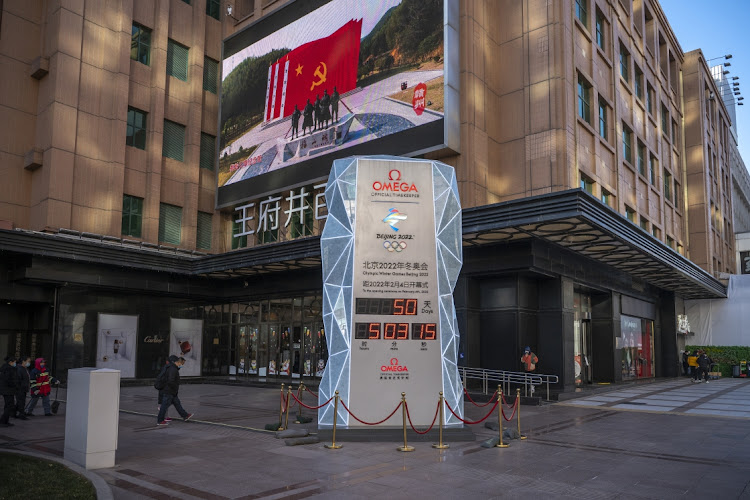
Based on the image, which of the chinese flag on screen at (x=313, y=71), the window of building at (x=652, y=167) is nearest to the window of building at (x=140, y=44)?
the chinese flag on screen at (x=313, y=71)

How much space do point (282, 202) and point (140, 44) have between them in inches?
453

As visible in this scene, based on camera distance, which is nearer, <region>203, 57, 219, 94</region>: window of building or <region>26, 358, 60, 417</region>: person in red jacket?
<region>26, 358, 60, 417</region>: person in red jacket

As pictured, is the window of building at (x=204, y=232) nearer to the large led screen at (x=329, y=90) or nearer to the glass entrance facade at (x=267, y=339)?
the large led screen at (x=329, y=90)

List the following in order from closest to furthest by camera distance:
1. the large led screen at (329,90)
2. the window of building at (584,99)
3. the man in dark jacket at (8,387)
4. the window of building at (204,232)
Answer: the man in dark jacket at (8,387) < the large led screen at (329,90) < the window of building at (584,99) < the window of building at (204,232)

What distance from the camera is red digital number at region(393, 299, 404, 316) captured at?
13492 mm

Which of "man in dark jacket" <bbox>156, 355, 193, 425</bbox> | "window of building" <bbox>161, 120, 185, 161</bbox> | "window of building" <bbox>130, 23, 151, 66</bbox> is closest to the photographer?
"man in dark jacket" <bbox>156, 355, 193, 425</bbox>

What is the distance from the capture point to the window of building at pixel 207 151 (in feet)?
112

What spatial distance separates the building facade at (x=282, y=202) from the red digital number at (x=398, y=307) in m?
6.58

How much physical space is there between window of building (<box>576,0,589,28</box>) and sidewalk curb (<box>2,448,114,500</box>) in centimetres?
2558

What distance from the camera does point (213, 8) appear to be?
119 feet

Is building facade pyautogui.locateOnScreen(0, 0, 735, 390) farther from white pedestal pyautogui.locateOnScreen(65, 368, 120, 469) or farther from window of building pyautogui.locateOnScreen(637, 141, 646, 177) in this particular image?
white pedestal pyautogui.locateOnScreen(65, 368, 120, 469)

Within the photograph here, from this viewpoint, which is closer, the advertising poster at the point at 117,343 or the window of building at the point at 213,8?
the advertising poster at the point at 117,343

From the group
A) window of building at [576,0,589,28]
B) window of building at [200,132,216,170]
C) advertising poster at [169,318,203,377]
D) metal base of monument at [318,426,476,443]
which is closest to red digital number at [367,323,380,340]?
metal base of monument at [318,426,476,443]

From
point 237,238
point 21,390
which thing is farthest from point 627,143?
point 21,390
